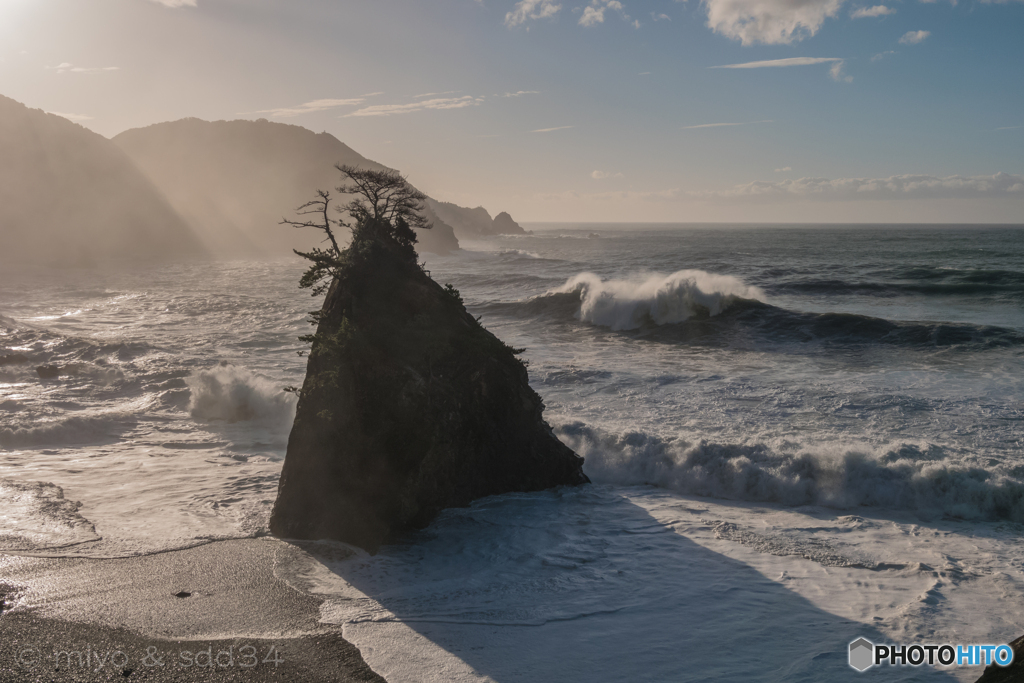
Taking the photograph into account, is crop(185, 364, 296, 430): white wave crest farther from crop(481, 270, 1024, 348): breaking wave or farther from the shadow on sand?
crop(481, 270, 1024, 348): breaking wave

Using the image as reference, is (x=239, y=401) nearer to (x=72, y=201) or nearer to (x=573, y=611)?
(x=573, y=611)

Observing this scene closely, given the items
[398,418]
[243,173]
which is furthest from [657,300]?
[243,173]

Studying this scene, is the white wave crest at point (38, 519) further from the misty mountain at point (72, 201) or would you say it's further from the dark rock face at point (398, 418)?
the misty mountain at point (72, 201)

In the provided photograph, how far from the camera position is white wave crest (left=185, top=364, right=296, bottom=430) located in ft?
43.7

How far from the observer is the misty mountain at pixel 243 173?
345ft

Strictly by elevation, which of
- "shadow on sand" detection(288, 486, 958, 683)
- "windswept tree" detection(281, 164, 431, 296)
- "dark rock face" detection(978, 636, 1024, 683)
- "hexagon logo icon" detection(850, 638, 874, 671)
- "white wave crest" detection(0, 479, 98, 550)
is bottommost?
"hexagon logo icon" detection(850, 638, 874, 671)

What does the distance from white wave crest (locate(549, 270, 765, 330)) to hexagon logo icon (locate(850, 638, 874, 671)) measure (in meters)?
18.2

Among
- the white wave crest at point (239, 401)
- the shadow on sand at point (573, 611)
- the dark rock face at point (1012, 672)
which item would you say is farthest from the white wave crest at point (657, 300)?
the dark rock face at point (1012, 672)

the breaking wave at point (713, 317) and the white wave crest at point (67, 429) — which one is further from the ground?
the breaking wave at point (713, 317)

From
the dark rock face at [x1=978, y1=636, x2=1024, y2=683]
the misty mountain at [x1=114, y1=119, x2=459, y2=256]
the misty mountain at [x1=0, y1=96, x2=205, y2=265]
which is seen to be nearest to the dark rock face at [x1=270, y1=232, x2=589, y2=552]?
the dark rock face at [x1=978, y1=636, x2=1024, y2=683]

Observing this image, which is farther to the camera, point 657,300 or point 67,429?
point 657,300

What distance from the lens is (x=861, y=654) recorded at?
5.59m

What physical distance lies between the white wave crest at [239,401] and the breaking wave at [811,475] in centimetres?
697

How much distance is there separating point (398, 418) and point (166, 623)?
3335 mm
